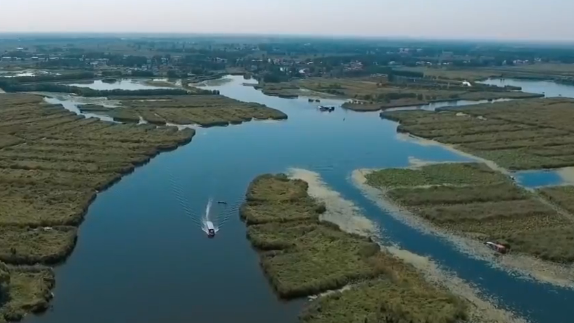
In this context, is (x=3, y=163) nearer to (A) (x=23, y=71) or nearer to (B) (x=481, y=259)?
(B) (x=481, y=259)

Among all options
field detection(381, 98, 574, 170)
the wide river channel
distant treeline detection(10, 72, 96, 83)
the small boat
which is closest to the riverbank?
the wide river channel

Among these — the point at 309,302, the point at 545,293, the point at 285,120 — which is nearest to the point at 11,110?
the point at 285,120

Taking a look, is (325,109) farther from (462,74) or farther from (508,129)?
(462,74)

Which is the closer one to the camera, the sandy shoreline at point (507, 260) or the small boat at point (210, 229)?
the sandy shoreline at point (507, 260)

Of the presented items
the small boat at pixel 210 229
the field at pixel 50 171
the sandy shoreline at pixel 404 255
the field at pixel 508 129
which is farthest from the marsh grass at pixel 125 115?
the small boat at pixel 210 229

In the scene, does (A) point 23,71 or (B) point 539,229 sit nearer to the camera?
(B) point 539,229

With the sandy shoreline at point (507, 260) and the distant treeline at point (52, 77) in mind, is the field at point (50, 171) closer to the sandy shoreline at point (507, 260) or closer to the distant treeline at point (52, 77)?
the sandy shoreline at point (507, 260)

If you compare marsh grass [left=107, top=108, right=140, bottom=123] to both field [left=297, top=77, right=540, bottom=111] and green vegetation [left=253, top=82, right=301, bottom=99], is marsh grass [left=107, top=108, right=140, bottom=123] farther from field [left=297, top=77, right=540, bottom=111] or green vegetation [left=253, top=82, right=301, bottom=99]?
field [left=297, top=77, right=540, bottom=111]
